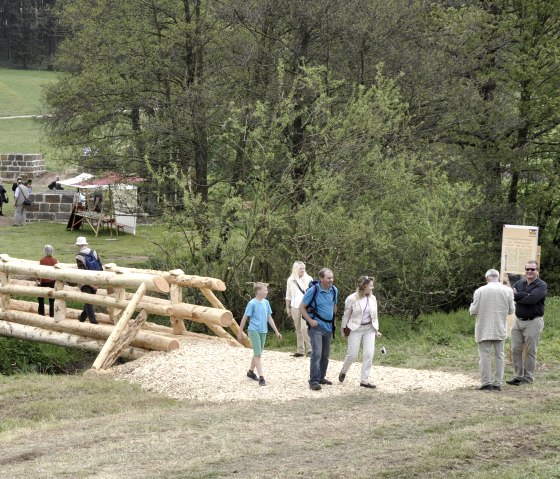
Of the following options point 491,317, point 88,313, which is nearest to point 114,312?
point 88,313

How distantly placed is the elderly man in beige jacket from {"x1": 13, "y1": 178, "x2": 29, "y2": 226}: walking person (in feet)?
77.9

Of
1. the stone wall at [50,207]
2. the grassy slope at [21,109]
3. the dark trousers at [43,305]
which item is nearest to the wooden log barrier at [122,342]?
the dark trousers at [43,305]

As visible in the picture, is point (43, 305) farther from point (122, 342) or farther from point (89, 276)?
point (122, 342)

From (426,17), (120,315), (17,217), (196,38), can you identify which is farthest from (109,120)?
(120,315)

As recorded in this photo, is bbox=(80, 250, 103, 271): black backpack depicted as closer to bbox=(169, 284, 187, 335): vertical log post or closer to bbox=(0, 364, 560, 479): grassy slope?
bbox=(169, 284, 187, 335): vertical log post

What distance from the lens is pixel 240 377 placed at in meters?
14.2

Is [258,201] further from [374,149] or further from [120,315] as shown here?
[120,315]

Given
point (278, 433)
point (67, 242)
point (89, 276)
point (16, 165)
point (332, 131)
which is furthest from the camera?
point (16, 165)

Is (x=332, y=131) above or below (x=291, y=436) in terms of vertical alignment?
above

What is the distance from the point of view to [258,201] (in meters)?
20.8

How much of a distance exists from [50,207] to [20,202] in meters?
1.45

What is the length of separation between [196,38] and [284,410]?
55.9 ft

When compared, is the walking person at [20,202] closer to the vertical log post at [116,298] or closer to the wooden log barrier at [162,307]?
the wooden log barrier at [162,307]

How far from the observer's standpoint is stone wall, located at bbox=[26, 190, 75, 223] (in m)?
34.9
